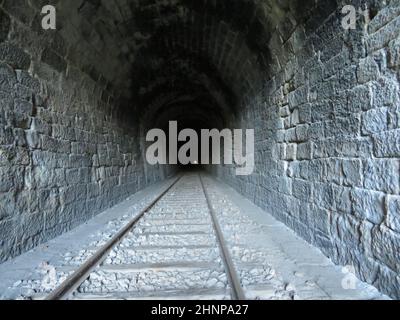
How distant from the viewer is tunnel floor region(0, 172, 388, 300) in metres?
2.78

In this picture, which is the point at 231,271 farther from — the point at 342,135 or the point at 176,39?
the point at 176,39

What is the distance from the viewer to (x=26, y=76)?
426 centimetres

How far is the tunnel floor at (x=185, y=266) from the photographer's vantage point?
2783mm

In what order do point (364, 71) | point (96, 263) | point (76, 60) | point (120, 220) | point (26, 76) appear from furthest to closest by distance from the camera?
point (120, 220)
point (76, 60)
point (26, 76)
point (96, 263)
point (364, 71)

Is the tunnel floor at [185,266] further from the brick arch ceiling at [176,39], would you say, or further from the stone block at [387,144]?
the brick arch ceiling at [176,39]

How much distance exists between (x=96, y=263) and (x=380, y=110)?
3.17m

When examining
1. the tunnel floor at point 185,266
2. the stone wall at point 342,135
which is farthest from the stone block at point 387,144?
the tunnel floor at point 185,266

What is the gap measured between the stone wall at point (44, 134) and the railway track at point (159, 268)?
1043 mm

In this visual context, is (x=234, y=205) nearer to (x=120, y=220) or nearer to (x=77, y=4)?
(x=120, y=220)

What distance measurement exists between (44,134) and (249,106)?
491cm

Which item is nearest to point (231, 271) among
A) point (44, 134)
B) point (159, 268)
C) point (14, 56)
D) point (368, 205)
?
point (159, 268)

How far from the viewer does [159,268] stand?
341 centimetres

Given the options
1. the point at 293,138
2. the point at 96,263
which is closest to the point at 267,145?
the point at 293,138
